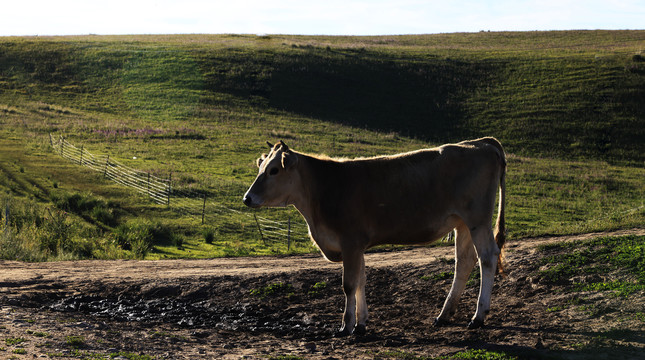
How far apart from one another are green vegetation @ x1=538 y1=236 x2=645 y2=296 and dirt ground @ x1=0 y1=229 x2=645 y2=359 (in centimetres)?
26

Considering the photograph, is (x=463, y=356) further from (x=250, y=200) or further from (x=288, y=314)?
(x=288, y=314)

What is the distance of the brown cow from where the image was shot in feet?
31.5

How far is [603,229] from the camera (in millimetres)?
16188

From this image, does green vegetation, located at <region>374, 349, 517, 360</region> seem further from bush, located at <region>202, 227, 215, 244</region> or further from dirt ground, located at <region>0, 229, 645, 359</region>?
bush, located at <region>202, 227, 215, 244</region>

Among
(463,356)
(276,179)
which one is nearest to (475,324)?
(463,356)

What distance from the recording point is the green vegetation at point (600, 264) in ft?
33.5

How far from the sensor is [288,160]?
9594mm

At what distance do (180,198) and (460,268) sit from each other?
20.5 m

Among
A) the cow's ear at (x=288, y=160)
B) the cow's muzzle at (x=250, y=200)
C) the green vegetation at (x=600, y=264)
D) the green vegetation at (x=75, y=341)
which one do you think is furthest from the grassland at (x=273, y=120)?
the cow's muzzle at (x=250, y=200)

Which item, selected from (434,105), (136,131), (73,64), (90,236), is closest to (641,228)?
(90,236)

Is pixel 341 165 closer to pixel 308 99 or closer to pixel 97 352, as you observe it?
pixel 97 352

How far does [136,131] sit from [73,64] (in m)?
30.0

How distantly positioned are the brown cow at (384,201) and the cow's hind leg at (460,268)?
1.28 feet

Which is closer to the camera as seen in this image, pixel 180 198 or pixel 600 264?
pixel 600 264
